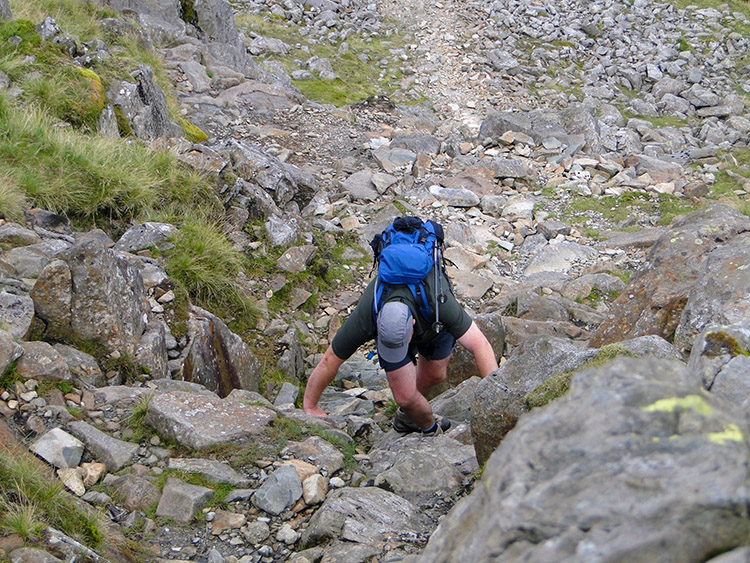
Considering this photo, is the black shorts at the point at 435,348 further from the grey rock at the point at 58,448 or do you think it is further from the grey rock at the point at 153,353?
the grey rock at the point at 58,448

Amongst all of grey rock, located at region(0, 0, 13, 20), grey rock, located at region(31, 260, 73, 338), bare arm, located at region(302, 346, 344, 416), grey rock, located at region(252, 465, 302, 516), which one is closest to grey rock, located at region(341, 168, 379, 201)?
grey rock, located at region(0, 0, 13, 20)

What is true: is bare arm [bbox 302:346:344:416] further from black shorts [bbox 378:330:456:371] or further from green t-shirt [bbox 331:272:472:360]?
black shorts [bbox 378:330:456:371]

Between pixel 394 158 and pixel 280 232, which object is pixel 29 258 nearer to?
pixel 280 232

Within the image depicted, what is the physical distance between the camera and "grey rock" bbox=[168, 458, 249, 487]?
13.6 ft

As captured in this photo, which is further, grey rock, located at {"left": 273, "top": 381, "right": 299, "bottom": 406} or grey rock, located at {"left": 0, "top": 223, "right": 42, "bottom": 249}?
grey rock, located at {"left": 273, "top": 381, "right": 299, "bottom": 406}

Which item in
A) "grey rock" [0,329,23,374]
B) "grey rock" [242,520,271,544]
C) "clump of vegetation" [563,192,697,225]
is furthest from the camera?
"clump of vegetation" [563,192,697,225]

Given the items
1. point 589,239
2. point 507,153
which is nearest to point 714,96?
point 507,153

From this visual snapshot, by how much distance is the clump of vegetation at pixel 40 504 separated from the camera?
3.05m

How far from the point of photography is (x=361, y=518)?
3730 mm

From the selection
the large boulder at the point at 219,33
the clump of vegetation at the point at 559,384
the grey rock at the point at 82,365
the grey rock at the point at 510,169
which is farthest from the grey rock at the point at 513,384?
the large boulder at the point at 219,33

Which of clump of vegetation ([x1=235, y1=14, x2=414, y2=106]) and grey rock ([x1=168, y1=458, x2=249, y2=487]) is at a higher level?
grey rock ([x1=168, y1=458, x2=249, y2=487])

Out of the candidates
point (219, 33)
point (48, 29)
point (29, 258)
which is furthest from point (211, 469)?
point (219, 33)

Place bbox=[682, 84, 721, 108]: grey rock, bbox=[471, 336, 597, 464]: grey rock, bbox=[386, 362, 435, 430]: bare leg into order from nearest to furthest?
1. bbox=[471, 336, 597, 464]: grey rock
2. bbox=[386, 362, 435, 430]: bare leg
3. bbox=[682, 84, 721, 108]: grey rock

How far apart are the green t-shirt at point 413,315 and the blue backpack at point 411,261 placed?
0.15 feet
